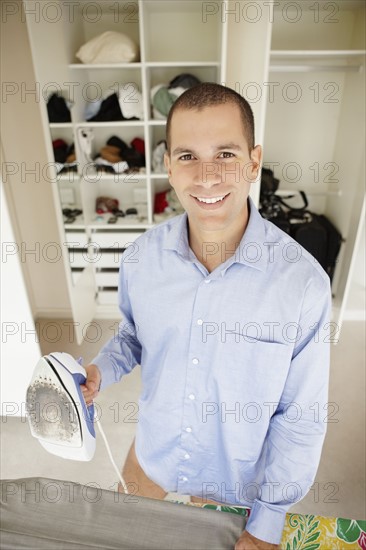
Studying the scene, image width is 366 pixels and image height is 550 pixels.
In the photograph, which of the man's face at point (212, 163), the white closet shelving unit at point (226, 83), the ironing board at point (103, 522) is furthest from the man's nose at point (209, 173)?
the white closet shelving unit at point (226, 83)

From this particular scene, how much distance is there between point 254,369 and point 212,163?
47 centimetres

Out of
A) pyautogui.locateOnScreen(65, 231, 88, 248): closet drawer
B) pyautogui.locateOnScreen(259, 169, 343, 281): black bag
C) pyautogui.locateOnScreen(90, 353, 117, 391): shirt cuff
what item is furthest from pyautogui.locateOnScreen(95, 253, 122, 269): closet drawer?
pyautogui.locateOnScreen(90, 353, 117, 391): shirt cuff

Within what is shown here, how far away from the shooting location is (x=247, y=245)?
33.9 inches

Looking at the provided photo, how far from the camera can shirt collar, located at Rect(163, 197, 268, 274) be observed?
85 cm

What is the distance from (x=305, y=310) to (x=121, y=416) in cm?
163

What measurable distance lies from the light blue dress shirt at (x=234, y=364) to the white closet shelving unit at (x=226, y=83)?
1.50 metres

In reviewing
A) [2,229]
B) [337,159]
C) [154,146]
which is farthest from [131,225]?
[337,159]

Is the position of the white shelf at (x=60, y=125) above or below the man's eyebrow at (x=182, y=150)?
below

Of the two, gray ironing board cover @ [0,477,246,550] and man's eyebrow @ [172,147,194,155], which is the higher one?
man's eyebrow @ [172,147,194,155]

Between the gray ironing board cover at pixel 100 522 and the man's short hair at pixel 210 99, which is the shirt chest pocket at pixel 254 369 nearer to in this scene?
the gray ironing board cover at pixel 100 522

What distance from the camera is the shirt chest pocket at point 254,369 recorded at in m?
0.85

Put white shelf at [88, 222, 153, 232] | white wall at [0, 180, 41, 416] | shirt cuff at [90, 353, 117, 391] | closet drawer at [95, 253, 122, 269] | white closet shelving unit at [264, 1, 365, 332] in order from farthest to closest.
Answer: closet drawer at [95, 253, 122, 269]
white shelf at [88, 222, 153, 232]
white closet shelving unit at [264, 1, 365, 332]
white wall at [0, 180, 41, 416]
shirt cuff at [90, 353, 117, 391]

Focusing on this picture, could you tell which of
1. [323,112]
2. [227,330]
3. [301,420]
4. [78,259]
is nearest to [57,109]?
[78,259]

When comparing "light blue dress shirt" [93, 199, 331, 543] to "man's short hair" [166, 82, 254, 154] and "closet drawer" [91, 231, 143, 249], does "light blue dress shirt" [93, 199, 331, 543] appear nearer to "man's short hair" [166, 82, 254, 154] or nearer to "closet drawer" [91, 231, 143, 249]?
"man's short hair" [166, 82, 254, 154]
